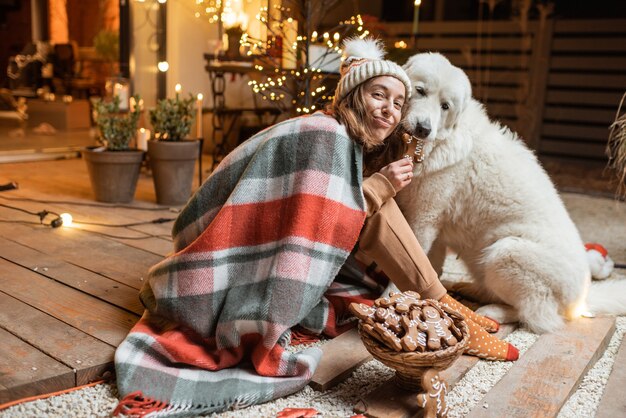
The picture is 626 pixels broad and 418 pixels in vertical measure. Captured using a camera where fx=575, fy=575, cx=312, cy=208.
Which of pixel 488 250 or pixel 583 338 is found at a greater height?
pixel 488 250

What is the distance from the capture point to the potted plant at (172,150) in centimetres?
394

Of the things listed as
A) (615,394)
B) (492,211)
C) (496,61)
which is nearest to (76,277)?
(492,211)

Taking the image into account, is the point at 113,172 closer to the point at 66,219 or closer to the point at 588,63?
the point at 66,219

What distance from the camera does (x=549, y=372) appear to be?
6.50 ft

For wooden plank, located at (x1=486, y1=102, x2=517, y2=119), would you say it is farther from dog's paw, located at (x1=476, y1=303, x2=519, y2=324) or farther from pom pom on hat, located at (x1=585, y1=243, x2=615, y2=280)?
dog's paw, located at (x1=476, y1=303, x2=519, y2=324)

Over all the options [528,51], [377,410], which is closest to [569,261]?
[377,410]

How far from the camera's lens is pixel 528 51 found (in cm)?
807

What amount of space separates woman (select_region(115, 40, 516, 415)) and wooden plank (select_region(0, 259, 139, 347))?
0.42 feet

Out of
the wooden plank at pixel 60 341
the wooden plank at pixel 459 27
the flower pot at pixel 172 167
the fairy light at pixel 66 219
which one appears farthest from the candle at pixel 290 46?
the wooden plank at pixel 459 27

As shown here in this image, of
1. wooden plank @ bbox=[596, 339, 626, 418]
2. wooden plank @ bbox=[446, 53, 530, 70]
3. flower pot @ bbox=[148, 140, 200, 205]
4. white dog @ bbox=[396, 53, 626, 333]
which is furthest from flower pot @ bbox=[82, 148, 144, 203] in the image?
wooden plank @ bbox=[446, 53, 530, 70]

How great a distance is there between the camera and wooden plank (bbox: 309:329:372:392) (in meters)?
1.83

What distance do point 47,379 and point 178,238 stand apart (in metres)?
0.63

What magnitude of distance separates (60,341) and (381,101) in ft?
4.38

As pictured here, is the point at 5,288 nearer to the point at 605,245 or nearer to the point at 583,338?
the point at 583,338
